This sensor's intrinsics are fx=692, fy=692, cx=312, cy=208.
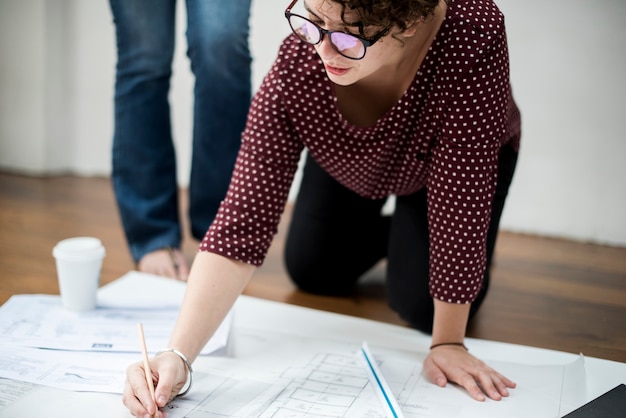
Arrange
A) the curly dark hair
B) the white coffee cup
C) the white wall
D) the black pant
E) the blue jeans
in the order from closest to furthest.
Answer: the curly dark hair, the white coffee cup, the black pant, the blue jeans, the white wall

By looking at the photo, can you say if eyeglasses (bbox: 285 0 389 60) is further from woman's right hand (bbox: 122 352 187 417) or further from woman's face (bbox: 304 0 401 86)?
woman's right hand (bbox: 122 352 187 417)

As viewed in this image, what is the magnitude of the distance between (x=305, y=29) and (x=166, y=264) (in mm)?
747

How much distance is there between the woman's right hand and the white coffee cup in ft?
1.20

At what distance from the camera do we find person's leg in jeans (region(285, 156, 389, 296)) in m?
1.40

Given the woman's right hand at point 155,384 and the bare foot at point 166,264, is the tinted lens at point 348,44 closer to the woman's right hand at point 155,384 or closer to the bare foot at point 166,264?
the woman's right hand at point 155,384

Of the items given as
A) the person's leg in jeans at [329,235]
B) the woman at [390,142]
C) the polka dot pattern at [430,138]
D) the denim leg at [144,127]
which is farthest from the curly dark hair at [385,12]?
the denim leg at [144,127]

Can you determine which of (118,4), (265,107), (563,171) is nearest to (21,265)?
(118,4)

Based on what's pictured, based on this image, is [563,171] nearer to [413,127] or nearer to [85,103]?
[413,127]

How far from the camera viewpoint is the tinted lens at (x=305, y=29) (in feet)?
2.73

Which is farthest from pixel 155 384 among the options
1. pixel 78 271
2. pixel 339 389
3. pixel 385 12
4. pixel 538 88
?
pixel 538 88

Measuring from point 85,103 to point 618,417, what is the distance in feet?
6.94

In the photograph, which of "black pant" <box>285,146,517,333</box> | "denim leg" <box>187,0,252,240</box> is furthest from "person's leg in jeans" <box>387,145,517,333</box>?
"denim leg" <box>187,0,252,240</box>

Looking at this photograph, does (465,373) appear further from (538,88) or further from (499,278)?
(538,88)

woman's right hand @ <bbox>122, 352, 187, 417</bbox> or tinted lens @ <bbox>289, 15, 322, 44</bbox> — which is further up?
tinted lens @ <bbox>289, 15, 322, 44</bbox>
